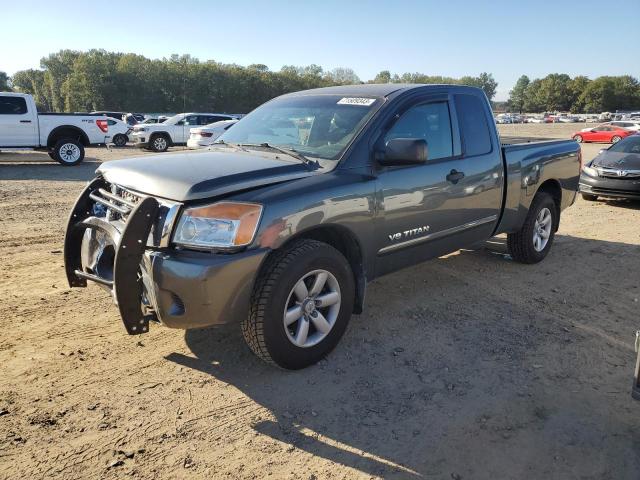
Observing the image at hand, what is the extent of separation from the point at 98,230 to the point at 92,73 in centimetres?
Result: 8904

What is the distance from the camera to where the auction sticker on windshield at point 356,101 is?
392 cm

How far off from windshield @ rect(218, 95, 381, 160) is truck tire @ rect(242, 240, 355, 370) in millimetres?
816

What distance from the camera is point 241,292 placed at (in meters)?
2.92

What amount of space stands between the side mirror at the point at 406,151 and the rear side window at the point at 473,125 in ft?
3.67

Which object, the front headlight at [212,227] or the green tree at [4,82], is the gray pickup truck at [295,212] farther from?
the green tree at [4,82]

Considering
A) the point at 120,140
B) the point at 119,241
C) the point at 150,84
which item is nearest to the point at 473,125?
the point at 119,241

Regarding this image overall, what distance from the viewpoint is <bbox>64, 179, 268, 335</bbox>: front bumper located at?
9.21 feet

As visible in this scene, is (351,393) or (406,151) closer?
(351,393)

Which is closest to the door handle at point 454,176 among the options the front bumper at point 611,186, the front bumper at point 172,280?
the front bumper at point 172,280

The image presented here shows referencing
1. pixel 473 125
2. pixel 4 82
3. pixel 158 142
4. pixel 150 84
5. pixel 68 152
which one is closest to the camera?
pixel 473 125

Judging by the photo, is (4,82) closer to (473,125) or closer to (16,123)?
(16,123)

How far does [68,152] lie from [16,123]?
4.84ft

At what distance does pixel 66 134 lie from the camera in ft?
48.9

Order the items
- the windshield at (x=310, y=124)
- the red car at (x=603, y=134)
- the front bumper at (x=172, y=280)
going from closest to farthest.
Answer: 1. the front bumper at (x=172, y=280)
2. the windshield at (x=310, y=124)
3. the red car at (x=603, y=134)
